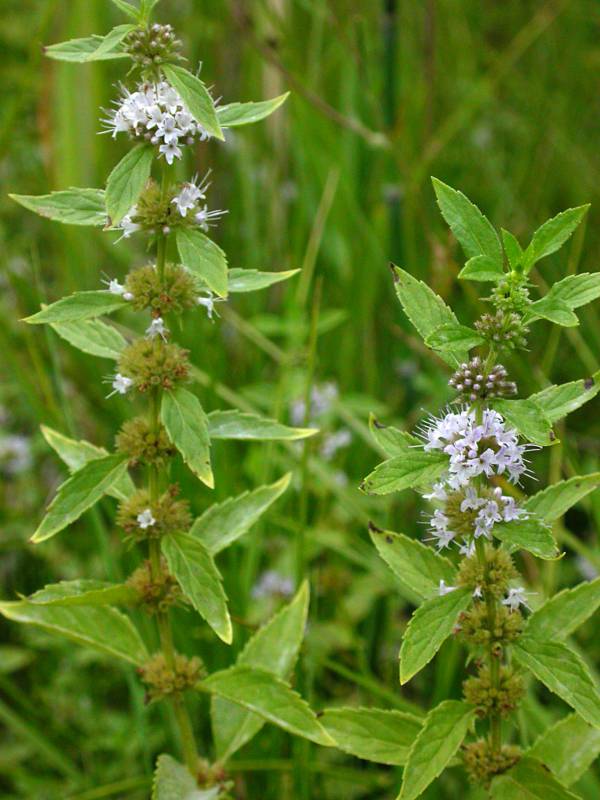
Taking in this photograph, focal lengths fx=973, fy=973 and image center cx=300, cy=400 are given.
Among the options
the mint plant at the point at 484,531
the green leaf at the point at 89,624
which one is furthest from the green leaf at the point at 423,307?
the green leaf at the point at 89,624

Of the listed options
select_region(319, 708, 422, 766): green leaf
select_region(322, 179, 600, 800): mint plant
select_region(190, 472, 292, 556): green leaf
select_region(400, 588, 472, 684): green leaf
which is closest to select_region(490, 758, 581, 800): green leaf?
select_region(322, 179, 600, 800): mint plant

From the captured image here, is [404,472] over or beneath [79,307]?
beneath

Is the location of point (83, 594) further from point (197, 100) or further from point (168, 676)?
point (197, 100)

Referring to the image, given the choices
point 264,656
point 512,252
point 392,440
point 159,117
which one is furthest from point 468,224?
point 264,656

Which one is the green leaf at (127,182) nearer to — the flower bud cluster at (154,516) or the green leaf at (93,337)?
the green leaf at (93,337)

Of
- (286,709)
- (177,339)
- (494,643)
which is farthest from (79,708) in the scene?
(494,643)

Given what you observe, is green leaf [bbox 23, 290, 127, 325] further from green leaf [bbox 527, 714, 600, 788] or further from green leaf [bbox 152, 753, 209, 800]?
green leaf [bbox 527, 714, 600, 788]
